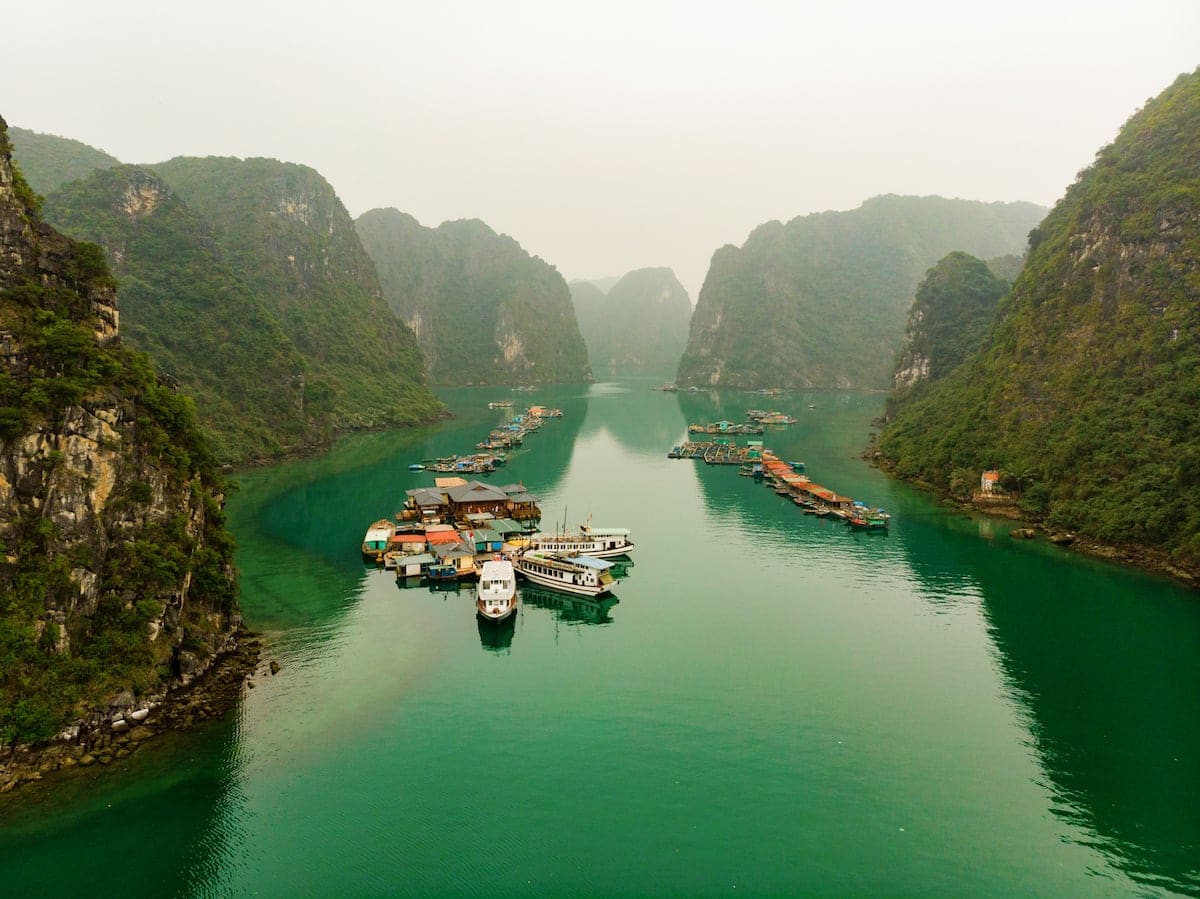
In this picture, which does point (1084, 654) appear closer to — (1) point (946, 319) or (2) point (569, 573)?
(2) point (569, 573)

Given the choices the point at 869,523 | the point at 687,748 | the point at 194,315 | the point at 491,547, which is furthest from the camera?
the point at 194,315

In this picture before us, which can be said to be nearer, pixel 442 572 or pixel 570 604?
pixel 570 604

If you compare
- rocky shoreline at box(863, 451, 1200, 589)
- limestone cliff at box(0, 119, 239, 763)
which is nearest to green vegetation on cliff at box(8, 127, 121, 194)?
limestone cliff at box(0, 119, 239, 763)

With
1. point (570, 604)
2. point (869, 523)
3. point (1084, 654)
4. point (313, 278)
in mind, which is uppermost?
point (313, 278)

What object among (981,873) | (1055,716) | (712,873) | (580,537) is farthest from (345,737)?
(1055,716)

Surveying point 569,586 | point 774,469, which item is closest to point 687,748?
point 569,586

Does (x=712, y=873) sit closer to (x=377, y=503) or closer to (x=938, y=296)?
(x=377, y=503)

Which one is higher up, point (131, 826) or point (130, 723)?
point (130, 723)

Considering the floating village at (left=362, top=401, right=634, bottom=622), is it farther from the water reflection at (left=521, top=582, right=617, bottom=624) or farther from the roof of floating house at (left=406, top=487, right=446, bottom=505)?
the water reflection at (left=521, top=582, right=617, bottom=624)
